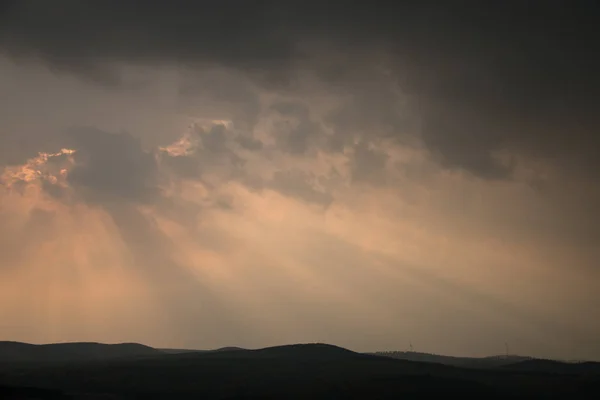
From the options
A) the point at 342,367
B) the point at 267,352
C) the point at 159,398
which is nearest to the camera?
the point at 159,398

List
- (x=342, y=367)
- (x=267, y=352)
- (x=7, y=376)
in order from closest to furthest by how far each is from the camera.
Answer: (x=7, y=376) → (x=342, y=367) → (x=267, y=352)

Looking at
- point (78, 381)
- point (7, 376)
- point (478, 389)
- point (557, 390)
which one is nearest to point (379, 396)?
point (478, 389)

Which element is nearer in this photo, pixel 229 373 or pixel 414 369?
pixel 229 373

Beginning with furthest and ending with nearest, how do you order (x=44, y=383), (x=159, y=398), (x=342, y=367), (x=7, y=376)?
(x=342, y=367) → (x=7, y=376) → (x=44, y=383) → (x=159, y=398)

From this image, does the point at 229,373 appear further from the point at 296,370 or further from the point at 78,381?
the point at 78,381

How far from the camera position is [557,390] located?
14275 cm

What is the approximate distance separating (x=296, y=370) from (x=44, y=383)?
55.8 m

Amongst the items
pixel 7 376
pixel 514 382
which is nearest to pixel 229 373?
pixel 7 376

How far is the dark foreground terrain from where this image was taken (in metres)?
120

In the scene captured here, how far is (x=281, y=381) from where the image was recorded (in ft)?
438

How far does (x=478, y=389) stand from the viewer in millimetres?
133875

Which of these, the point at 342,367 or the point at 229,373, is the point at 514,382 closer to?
the point at 342,367

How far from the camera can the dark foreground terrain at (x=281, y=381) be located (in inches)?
4742

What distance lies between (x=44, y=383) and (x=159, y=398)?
1164 inches
